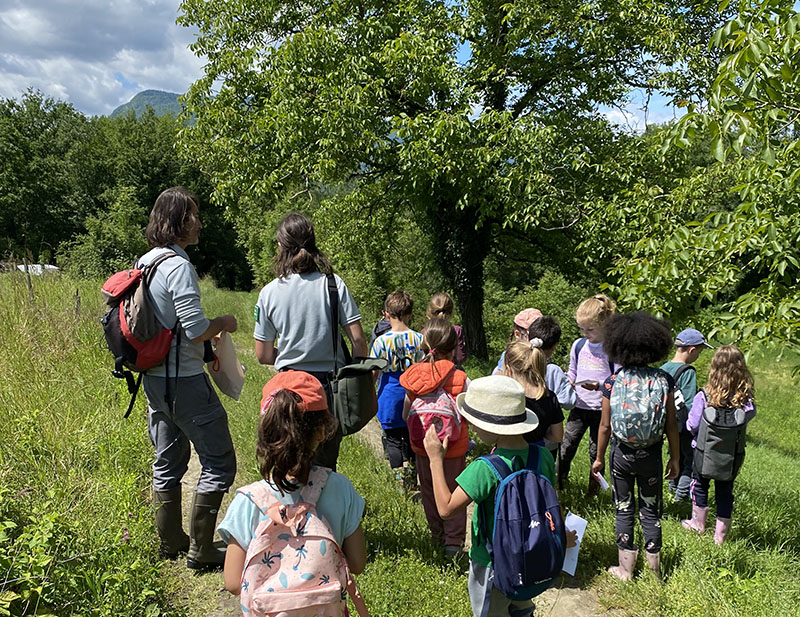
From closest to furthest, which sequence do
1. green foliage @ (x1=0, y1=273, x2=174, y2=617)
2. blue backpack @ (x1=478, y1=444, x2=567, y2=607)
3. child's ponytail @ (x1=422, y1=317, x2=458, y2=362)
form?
blue backpack @ (x1=478, y1=444, x2=567, y2=607) < green foliage @ (x1=0, y1=273, x2=174, y2=617) < child's ponytail @ (x1=422, y1=317, x2=458, y2=362)

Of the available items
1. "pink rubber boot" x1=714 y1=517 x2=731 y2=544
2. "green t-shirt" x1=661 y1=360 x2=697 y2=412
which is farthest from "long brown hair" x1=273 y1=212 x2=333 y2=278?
"pink rubber boot" x1=714 y1=517 x2=731 y2=544

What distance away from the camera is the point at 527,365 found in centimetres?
324

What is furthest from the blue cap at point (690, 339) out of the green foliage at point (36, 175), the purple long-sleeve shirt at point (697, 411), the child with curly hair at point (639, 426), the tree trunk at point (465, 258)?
the green foliage at point (36, 175)

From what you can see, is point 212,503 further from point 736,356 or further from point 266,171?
point 266,171

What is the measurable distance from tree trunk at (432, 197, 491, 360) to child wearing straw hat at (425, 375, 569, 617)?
1033 centimetres

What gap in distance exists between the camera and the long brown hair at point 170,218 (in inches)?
121

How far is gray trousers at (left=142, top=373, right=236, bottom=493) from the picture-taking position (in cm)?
310

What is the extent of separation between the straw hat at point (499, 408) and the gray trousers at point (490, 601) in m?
0.64

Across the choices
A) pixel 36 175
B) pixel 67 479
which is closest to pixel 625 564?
pixel 67 479

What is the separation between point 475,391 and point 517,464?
0.35m

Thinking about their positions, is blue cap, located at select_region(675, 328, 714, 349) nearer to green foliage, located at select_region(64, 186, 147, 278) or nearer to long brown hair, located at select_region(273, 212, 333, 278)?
long brown hair, located at select_region(273, 212, 333, 278)

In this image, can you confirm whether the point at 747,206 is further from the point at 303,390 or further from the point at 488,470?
the point at 303,390

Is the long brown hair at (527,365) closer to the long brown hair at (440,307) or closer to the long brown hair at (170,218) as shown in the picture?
the long brown hair at (440,307)

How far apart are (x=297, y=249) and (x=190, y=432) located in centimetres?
122
